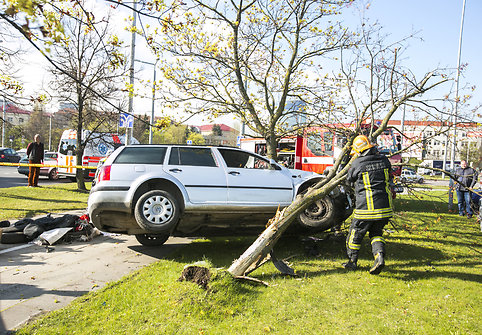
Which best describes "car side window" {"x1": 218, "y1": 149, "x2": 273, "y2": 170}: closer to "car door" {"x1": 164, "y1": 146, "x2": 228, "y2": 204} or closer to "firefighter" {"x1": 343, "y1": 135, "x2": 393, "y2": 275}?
"car door" {"x1": 164, "y1": 146, "x2": 228, "y2": 204}

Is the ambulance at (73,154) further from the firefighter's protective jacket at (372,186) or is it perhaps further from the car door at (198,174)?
the firefighter's protective jacket at (372,186)

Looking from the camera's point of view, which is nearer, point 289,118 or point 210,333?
point 210,333

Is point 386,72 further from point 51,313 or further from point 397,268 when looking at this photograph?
point 51,313

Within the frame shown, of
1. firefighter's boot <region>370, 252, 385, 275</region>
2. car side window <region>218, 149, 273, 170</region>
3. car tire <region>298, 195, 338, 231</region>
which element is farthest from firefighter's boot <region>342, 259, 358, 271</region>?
car side window <region>218, 149, 273, 170</region>

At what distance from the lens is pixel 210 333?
10.5ft

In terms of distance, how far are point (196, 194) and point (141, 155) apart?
1.12 m

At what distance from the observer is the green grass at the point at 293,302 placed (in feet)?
11.0

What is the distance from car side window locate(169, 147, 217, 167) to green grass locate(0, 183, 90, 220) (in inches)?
200

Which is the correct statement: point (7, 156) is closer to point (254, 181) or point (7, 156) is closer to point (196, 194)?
point (196, 194)

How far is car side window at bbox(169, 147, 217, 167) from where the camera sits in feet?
18.9

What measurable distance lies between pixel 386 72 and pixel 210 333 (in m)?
7.24

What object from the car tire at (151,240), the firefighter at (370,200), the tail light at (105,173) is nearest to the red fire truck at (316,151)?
the firefighter at (370,200)

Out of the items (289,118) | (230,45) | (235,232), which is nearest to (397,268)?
(235,232)

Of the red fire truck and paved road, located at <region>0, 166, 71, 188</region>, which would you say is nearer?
the red fire truck
